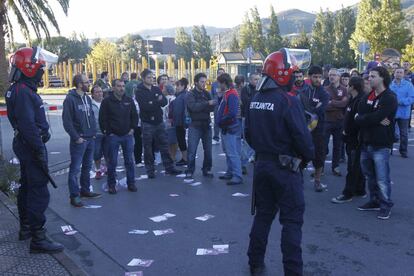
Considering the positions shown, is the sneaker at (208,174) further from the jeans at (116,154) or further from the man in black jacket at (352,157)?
the man in black jacket at (352,157)

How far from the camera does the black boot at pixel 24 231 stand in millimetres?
5262

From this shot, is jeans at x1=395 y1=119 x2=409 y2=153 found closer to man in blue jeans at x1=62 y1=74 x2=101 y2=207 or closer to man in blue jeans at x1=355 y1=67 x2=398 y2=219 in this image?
man in blue jeans at x1=355 y1=67 x2=398 y2=219

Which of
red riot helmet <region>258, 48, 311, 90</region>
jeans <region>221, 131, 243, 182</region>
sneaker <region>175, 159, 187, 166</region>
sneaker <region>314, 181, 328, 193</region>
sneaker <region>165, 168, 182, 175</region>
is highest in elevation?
red riot helmet <region>258, 48, 311, 90</region>

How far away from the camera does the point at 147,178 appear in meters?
8.85

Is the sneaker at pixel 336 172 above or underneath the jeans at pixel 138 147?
underneath

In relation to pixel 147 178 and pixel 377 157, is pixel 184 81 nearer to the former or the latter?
pixel 147 178

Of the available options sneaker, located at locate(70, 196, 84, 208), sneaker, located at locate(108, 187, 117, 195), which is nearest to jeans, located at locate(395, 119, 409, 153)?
sneaker, located at locate(108, 187, 117, 195)

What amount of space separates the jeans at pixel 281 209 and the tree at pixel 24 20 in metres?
14.2

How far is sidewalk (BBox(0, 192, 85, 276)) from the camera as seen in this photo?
4418 millimetres

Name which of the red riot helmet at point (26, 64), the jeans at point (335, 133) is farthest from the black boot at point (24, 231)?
the jeans at point (335, 133)

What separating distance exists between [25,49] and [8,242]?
2.19 meters

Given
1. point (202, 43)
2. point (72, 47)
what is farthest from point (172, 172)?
point (72, 47)

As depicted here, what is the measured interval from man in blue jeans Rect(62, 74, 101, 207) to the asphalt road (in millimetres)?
421

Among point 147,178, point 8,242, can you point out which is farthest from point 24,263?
point 147,178
